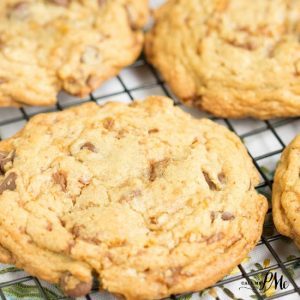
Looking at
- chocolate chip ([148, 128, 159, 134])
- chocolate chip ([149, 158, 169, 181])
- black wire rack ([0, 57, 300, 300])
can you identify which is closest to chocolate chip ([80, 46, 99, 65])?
black wire rack ([0, 57, 300, 300])

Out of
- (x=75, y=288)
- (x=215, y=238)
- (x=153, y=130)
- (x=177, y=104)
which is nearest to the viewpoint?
(x=75, y=288)

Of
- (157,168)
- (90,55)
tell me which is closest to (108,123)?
(157,168)

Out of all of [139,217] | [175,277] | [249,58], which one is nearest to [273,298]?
[175,277]

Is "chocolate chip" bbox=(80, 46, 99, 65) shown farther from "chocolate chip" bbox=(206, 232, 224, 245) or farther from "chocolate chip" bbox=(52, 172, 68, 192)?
"chocolate chip" bbox=(206, 232, 224, 245)

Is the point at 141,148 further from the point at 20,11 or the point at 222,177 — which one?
the point at 20,11

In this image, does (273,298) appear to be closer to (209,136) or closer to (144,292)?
(144,292)

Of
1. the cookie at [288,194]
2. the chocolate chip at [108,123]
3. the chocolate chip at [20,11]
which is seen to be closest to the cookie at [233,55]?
the cookie at [288,194]
